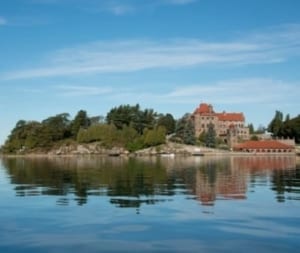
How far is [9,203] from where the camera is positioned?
118ft

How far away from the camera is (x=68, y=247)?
69.5 feet

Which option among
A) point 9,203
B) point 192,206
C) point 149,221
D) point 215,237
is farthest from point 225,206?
point 9,203

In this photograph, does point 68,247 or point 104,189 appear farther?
point 104,189

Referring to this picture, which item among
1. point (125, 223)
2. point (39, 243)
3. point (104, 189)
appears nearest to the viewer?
point (39, 243)

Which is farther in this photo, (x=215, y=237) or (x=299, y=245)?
(x=215, y=237)

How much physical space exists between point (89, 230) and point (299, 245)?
9.30 metres

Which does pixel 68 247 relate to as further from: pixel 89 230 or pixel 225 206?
pixel 225 206

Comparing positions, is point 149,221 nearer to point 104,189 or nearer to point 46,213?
point 46,213

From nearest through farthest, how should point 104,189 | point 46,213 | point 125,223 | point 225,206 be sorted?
point 125,223 < point 46,213 < point 225,206 < point 104,189

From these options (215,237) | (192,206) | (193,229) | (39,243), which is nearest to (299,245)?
(215,237)

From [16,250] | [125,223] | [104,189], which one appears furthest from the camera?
[104,189]

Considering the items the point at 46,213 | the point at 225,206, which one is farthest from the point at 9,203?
the point at 225,206

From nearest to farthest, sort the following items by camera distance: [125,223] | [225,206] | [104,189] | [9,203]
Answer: [125,223] → [225,206] → [9,203] → [104,189]

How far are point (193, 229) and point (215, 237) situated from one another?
6.71 feet
